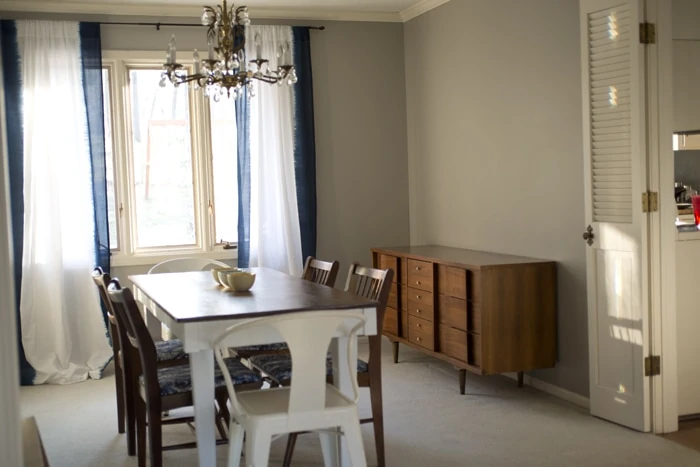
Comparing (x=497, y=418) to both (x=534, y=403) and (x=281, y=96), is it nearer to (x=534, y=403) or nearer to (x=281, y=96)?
(x=534, y=403)

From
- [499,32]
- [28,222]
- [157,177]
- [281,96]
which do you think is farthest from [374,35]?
[28,222]

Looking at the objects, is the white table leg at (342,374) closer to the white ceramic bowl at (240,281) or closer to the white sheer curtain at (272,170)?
the white ceramic bowl at (240,281)

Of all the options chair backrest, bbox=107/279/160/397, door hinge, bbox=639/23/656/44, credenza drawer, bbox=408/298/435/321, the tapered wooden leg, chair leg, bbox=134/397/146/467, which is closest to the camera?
chair backrest, bbox=107/279/160/397

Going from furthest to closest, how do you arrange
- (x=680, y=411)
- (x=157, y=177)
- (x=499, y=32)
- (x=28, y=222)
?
1. (x=157, y=177)
2. (x=28, y=222)
3. (x=499, y=32)
4. (x=680, y=411)

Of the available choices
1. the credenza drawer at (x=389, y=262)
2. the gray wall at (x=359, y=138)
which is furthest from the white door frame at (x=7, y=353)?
the gray wall at (x=359, y=138)

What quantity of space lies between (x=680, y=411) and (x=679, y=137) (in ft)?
4.84

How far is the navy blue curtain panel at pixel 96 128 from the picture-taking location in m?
5.57

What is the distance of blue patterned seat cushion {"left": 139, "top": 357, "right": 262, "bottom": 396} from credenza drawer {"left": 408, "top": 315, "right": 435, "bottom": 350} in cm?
168

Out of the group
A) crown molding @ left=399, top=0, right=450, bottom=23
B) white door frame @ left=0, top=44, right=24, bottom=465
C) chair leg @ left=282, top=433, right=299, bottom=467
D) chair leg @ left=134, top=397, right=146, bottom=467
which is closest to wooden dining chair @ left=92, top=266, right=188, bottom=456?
chair leg @ left=134, top=397, right=146, bottom=467

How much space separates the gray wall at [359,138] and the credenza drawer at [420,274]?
1139 mm

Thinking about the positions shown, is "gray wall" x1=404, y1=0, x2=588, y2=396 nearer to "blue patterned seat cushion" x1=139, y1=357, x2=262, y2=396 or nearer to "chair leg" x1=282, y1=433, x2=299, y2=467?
"chair leg" x1=282, y1=433, x2=299, y2=467

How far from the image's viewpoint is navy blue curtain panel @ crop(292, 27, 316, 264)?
6074 mm

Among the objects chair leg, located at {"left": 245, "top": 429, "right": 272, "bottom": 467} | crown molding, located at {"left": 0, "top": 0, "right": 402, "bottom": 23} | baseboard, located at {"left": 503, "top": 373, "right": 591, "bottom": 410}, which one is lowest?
baseboard, located at {"left": 503, "top": 373, "right": 591, "bottom": 410}

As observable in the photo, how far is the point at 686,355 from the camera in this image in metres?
4.09
